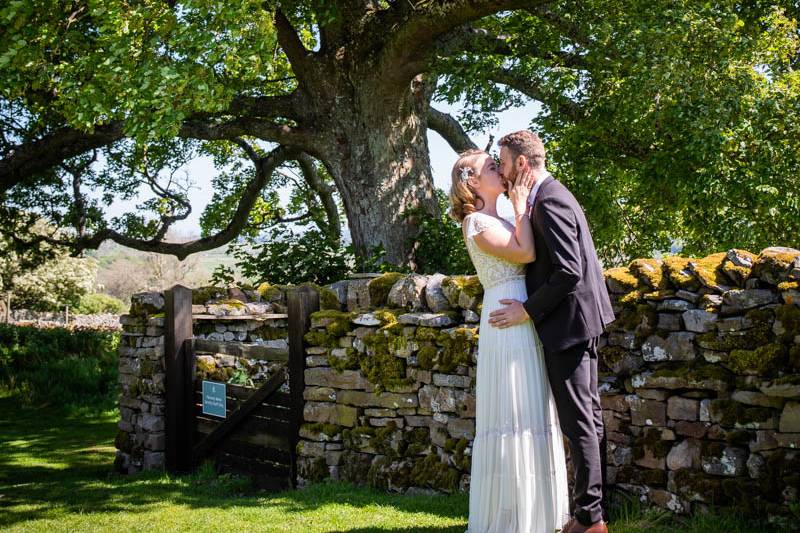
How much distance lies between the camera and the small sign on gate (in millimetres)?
7191

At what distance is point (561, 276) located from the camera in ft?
12.1

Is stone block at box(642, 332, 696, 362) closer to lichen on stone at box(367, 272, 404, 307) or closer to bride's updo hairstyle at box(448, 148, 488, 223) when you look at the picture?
bride's updo hairstyle at box(448, 148, 488, 223)

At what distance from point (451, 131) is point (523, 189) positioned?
33.4 feet

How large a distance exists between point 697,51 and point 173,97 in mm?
6198

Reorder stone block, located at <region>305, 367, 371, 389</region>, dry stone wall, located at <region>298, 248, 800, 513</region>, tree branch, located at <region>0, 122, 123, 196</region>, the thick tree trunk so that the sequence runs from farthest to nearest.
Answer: tree branch, located at <region>0, 122, 123, 196</region> → the thick tree trunk → stone block, located at <region>305, 367, 371, 389</region> → dry stone wall, located at <region>298, 248, 800, 513</region>

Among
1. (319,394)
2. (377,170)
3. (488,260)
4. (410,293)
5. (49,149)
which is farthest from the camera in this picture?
(49,149)

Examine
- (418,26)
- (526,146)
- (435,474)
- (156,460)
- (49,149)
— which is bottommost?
(156,460)

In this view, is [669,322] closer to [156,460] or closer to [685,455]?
[685,455]

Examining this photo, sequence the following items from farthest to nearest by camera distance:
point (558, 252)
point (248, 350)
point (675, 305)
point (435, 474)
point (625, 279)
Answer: point (248, 350) < point (435, 474) < point (625, 279) < point (675, 305) < point (558, 252)

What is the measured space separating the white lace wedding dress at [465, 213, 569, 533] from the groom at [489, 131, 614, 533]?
101mm

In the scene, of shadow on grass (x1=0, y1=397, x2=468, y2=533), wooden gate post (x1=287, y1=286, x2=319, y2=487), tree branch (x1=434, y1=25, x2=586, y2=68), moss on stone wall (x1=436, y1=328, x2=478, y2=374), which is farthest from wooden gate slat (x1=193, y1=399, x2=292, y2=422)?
tree branch (x1=434, y1=25, x2=586, y2=68)

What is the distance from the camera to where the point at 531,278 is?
3951 millimetres

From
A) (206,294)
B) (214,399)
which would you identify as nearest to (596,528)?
(214,399)

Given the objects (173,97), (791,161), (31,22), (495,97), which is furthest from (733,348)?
(31,22)
